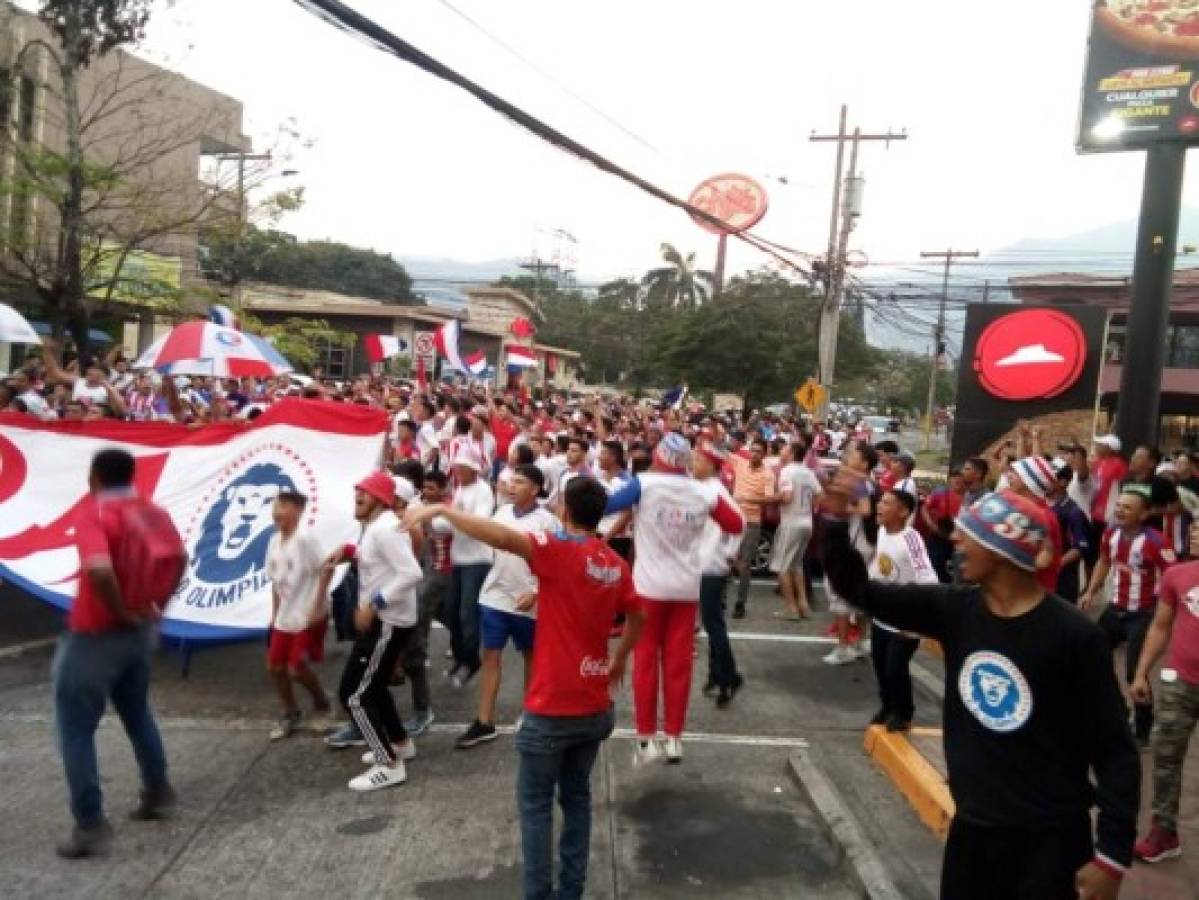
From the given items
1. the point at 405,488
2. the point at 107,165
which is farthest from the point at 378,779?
the point at 107,165

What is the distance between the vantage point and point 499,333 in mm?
48438

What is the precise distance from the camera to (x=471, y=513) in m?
6.54

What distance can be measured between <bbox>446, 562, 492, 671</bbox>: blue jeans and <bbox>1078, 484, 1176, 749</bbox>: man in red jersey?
12.5 ft

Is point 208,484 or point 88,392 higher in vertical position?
point 88,392

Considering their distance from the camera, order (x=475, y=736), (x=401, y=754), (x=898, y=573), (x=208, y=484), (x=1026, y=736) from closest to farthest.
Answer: (x=1026, y=736)
(x=401, y=754)
(x=475, y=736)
(x=898, y=573)
(x=208, y=484)

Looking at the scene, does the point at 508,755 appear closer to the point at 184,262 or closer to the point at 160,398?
the point at 160,398

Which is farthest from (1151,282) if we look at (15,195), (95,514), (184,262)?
(184,262)

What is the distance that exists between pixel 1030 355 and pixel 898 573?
787 cm

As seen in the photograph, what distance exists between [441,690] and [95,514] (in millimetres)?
3022

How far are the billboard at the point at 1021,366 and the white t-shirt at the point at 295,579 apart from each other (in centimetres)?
948

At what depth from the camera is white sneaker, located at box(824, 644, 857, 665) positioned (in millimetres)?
7773

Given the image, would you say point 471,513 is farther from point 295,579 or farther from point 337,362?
point 337,362

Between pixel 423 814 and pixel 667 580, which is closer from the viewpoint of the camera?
pixel 423 814

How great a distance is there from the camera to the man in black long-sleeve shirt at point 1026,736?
8.14 ft
